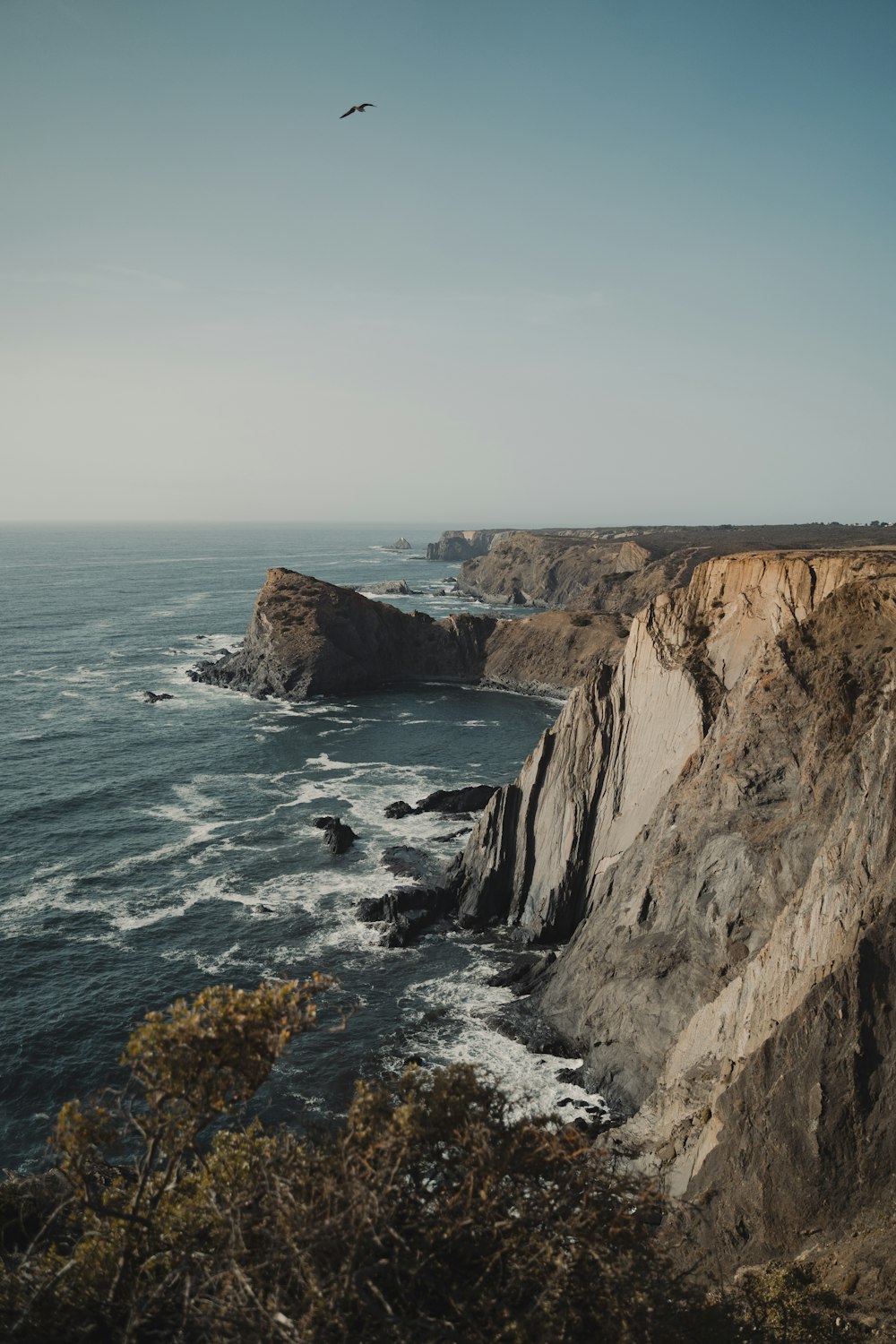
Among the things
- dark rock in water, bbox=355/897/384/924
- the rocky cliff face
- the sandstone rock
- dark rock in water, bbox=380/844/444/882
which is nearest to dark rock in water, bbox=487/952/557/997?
the rocky cliff face

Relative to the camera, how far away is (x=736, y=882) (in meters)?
32.7

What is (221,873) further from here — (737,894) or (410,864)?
(737,894)

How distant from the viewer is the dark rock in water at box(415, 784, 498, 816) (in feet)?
225

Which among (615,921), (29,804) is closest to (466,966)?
(615,921)

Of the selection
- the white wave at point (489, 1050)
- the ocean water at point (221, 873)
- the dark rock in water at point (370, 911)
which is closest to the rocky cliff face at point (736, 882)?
the white wave at point (489, 1050)

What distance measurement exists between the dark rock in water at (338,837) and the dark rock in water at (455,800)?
8.63 meters

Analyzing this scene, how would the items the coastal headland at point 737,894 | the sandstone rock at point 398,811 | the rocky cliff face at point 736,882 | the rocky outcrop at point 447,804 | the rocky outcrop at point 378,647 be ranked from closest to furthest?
the coastal headland at point 737,894
the rocky cliff face at point 736,882
the sandstone rock at point 398,811
the rocky outcrop at point 447,804
the rocky outcrop at point 378,647

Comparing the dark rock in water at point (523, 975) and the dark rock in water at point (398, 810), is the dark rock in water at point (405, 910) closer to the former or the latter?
the dark rock in water at point (523, 975)

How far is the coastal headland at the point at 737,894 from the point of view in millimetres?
22938

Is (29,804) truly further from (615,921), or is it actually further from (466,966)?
(615,921)

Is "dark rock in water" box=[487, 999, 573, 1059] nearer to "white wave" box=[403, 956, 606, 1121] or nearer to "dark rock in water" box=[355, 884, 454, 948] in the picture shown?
"white wave" box=[403, 956, 606, 1121]

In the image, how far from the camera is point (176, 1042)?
14719 millimetres

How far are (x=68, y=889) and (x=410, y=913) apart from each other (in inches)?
915

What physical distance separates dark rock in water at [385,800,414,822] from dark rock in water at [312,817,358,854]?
17.6 feet
